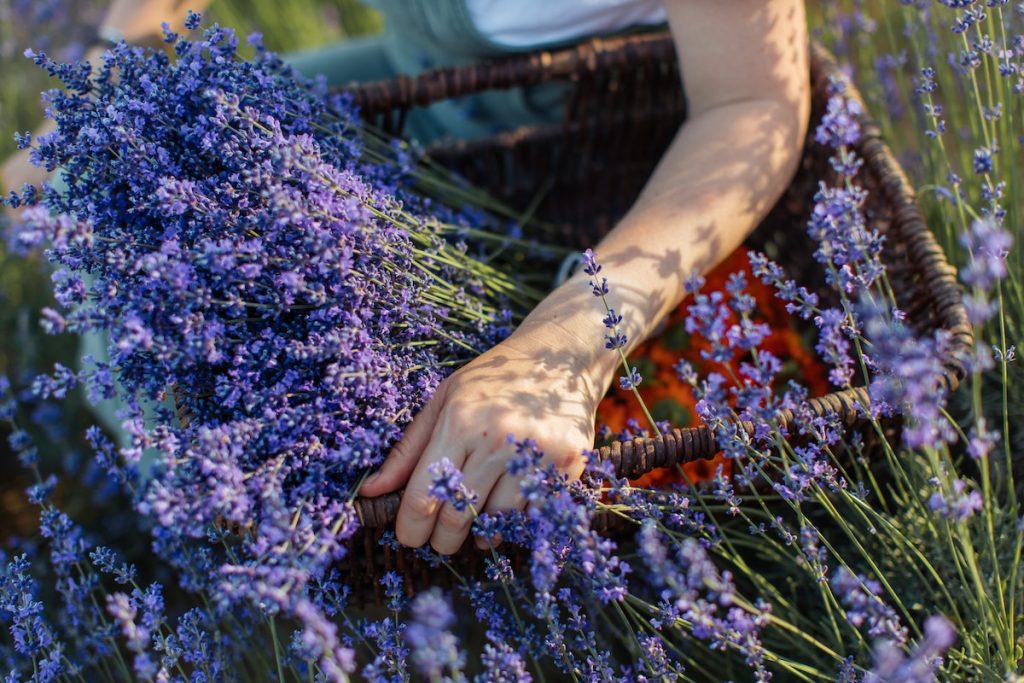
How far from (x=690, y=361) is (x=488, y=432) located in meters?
0.54

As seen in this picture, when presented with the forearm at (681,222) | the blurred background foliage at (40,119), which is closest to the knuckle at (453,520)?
the forearm at (681,222)

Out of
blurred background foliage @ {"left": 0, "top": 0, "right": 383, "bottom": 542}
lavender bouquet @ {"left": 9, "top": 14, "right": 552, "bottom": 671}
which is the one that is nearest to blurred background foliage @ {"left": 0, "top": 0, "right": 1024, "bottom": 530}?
blurred background foliage @ {"left": 0, "top": 0, "right": 383, "bottom": 542}

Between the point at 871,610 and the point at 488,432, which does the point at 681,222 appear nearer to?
the point at 488,432

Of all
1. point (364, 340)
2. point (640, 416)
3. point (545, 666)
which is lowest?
point (545, 666)

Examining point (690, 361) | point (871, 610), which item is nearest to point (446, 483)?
point (871, 610)

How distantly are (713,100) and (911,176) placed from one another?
0.63 metres

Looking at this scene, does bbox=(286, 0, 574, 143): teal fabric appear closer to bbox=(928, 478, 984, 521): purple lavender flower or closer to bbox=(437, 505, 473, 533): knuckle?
bbox=(437, 505, 473, 533): knuckle

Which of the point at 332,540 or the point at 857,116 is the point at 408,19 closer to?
the point at 857,116

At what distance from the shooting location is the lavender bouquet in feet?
2.66

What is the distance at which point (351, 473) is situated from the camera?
0.96m

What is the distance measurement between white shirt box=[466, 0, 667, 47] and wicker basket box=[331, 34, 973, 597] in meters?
0.04

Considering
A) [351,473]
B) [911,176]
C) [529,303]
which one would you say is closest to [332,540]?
[351,473]

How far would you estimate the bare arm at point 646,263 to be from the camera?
937 millimetres

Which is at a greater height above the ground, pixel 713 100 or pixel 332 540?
pixel 713 100
